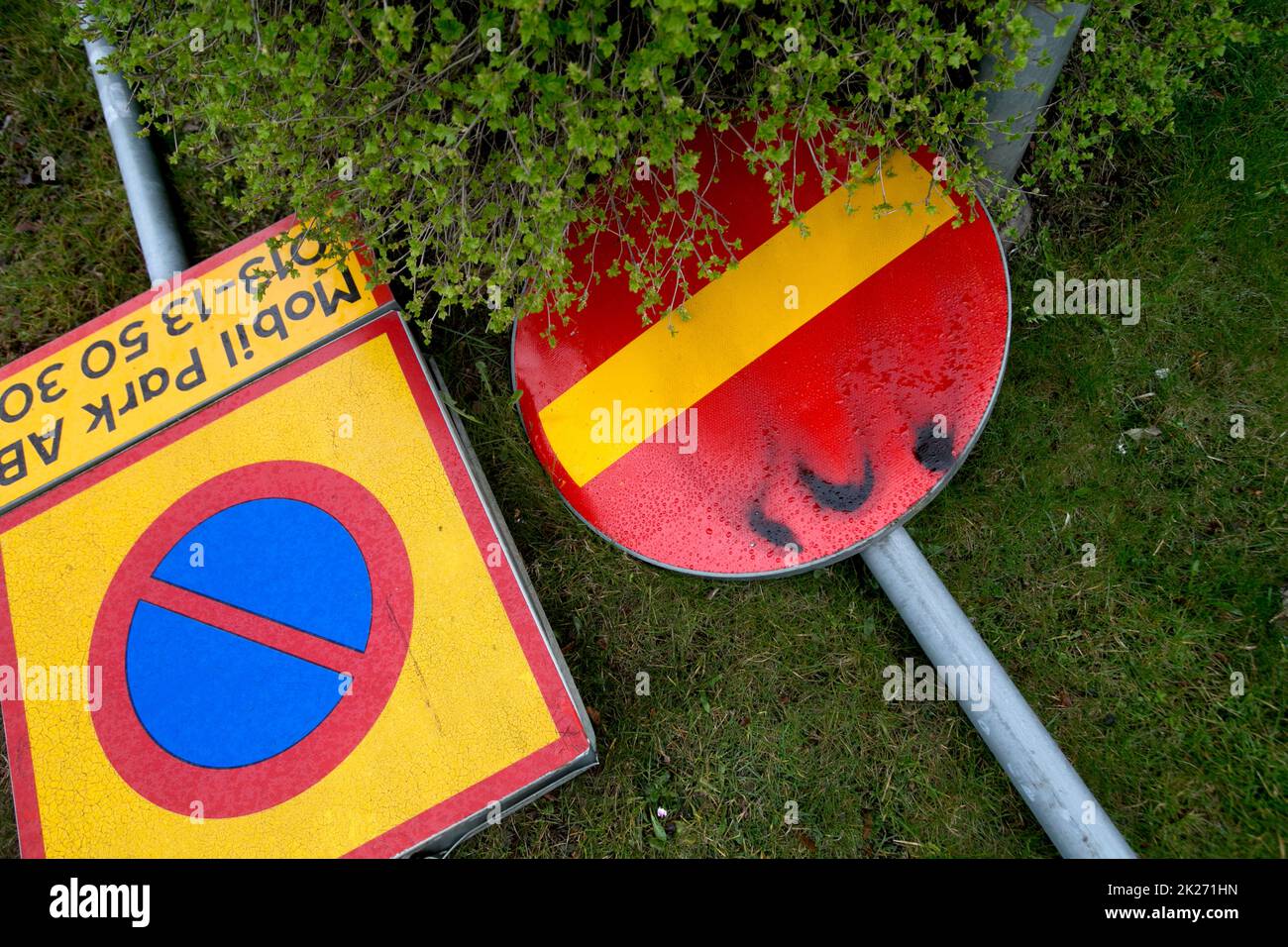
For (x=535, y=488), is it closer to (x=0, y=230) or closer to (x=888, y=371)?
(x=888, y=371)

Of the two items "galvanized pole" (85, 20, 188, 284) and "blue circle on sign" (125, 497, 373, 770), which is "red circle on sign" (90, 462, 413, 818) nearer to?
"blue circle on sign" (125, 497, 373, 770)

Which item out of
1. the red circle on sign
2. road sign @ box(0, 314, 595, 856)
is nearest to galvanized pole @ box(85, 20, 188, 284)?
road sign @ box(0, 314, 595, 856)

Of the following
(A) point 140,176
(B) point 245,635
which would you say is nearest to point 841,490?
(B) point 245,635

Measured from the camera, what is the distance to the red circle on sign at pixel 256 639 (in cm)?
240

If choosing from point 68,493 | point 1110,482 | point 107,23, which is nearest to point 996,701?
point 1110,482

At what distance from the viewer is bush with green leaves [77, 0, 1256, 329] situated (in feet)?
6.00

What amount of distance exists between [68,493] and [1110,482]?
3456 millimetres

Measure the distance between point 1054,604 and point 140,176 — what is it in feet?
11.9

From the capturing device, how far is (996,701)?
2389 mm

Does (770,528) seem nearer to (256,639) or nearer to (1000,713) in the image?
(1000,713)

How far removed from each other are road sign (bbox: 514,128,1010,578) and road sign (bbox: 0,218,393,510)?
2.92 ft

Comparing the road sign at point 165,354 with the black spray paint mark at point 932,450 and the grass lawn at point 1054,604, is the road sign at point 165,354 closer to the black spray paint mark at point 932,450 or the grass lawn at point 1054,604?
the grass lawn at point 1054,604

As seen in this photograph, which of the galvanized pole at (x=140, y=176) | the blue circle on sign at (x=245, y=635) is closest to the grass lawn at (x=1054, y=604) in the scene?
the blue circle on sign at (x=245, y=635)

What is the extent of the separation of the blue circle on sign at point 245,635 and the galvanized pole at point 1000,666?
5.51 ft
